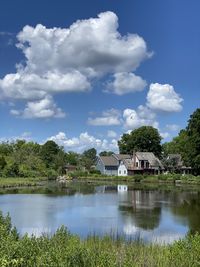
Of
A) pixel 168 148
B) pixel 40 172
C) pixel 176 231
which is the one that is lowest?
pixel 176 231

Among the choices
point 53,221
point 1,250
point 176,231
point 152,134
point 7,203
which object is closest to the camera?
point 1,250

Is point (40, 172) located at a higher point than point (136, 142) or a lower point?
lower

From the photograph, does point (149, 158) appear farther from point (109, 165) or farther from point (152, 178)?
point (152, 178)

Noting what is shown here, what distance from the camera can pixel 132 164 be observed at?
101 m

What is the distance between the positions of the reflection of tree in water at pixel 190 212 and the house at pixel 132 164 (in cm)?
5387

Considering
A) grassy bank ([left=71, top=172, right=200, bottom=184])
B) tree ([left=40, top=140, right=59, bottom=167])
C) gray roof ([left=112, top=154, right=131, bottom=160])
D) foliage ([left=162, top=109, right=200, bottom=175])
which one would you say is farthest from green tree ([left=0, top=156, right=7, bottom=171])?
tree ([left=40, top=140, right=59, bottom=167])

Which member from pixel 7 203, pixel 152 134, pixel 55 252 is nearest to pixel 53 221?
pixel 7 203

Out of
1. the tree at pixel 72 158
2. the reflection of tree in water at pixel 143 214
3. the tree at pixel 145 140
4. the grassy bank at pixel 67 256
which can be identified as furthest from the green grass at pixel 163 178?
the grassy bank at pixel 67 256

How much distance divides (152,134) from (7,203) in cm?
7324

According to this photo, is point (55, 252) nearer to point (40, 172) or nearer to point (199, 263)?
point (199, 263)

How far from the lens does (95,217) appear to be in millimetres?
29109

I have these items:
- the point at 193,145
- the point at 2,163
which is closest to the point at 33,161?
the point at 2,163

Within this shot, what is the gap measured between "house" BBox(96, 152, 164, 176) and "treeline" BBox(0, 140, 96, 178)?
11.6 meters

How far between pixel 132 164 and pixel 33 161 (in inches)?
962
